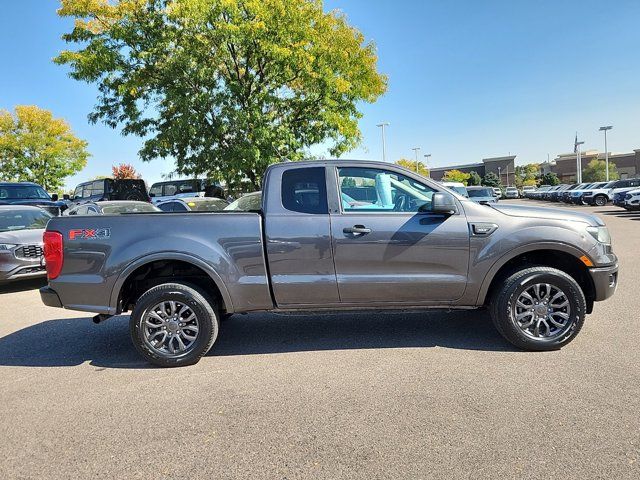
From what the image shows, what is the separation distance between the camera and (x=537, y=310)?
4238mm

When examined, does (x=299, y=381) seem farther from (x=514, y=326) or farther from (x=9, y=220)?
(x=9, y=220)

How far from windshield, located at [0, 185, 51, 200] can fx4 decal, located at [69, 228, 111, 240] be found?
13659 mm

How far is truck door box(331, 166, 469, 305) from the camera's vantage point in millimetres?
4219

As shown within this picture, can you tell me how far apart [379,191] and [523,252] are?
4.82 feet

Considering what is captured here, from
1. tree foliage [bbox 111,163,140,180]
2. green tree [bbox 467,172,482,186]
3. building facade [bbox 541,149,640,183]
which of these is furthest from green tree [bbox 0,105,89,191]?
building facade [bbox 541,149,640,183]

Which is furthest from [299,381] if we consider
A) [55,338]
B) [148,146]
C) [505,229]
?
[148,146]

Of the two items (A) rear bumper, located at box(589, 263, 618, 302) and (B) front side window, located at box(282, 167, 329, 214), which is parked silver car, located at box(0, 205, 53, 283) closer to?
(B) front side window, located at box(282, 167, 329, 214)

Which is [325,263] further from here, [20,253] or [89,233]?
[20,253]

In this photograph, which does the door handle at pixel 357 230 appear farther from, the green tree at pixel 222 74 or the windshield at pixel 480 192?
the windshield at pixel 480 192

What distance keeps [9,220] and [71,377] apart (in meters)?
6.46

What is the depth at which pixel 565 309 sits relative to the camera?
4.26 m

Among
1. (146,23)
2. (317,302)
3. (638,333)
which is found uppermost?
(146,23)

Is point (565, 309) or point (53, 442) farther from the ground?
point (565, 309)

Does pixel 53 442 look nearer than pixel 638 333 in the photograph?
Yes
